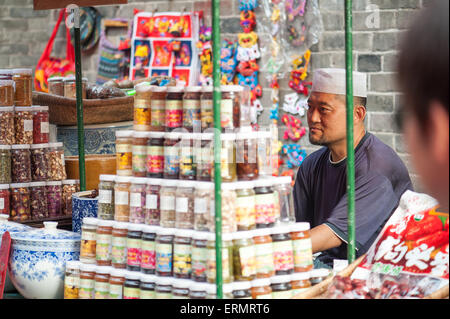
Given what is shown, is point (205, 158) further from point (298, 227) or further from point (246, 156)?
point (298, 227)

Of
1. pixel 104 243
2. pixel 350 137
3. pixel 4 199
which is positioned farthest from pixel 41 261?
pixel 350 137

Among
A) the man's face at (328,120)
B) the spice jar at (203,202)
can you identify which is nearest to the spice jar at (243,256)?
the spice jar at (203,202)

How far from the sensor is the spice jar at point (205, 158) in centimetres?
225

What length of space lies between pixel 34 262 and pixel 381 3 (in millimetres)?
3692

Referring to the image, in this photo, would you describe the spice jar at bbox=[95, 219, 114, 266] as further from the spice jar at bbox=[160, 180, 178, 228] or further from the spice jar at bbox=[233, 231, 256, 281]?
the spice jar at bbox=[233, 231, 256, 281]

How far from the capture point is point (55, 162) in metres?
3.54

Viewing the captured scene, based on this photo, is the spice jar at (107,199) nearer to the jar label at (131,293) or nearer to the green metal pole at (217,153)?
the jar label at (131,293)

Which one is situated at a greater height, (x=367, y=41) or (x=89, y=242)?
(x=367, y=41)

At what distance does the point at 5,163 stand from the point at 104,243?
1.08 meters

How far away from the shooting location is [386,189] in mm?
3627

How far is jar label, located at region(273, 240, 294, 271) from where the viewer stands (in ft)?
7.54
